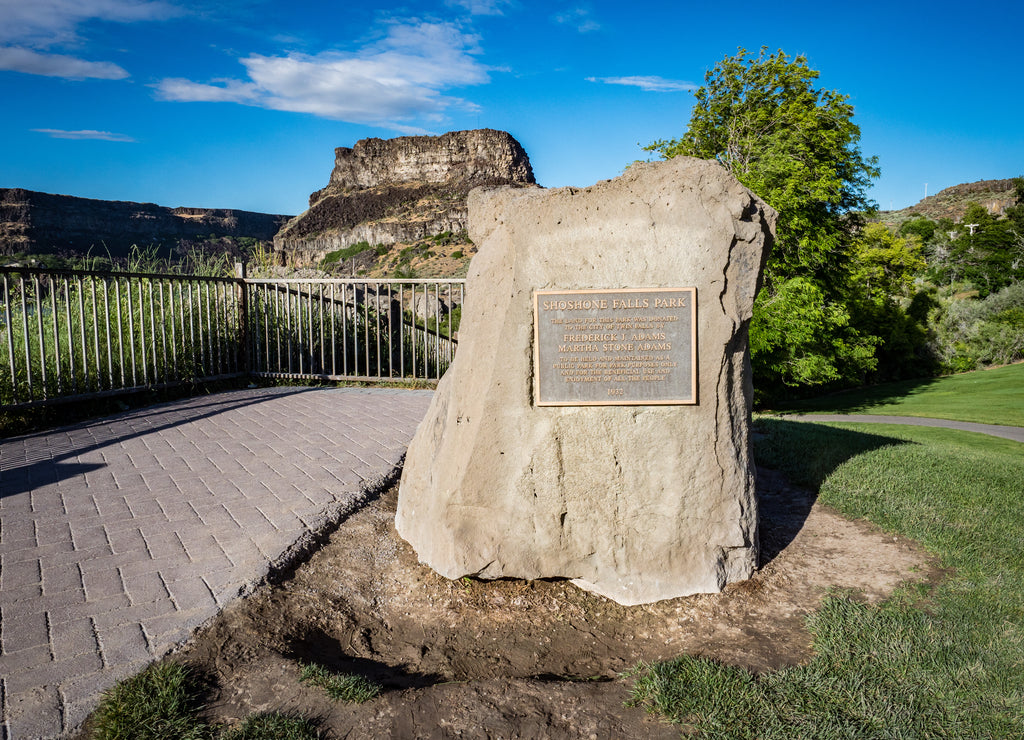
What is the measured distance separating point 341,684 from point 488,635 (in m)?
1.10

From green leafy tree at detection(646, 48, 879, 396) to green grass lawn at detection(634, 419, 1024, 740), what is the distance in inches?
440

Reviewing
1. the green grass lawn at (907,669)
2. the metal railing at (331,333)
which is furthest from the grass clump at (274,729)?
the metal railing at (331,333)

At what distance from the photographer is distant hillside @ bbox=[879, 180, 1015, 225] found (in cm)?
7564

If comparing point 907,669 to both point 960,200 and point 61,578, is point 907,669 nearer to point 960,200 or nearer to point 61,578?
point 61,578

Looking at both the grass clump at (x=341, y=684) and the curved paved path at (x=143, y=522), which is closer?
the grass clump at (x=341, y=684)

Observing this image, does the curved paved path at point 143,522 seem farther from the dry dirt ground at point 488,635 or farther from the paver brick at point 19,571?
the dry dirt ground at point 488,635

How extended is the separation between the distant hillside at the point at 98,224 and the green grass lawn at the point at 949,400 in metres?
67.4

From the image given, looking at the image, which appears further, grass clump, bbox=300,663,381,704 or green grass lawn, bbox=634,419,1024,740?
grass clump, bbox=300,663,381,704

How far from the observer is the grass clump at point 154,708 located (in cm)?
241

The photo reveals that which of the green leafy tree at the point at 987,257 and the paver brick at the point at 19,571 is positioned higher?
the green leafy tree at the point at 987,257

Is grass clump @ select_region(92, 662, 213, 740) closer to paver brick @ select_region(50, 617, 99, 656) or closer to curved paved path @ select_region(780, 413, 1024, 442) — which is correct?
paver brick @ select_region(50, 617, 99, 656)

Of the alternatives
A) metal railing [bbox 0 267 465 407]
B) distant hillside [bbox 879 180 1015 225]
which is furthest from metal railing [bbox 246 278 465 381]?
distant hillside [bbox 879 180 1015 225]

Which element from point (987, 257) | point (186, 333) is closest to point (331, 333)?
point (186, 333)

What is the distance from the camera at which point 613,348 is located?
157 inches
